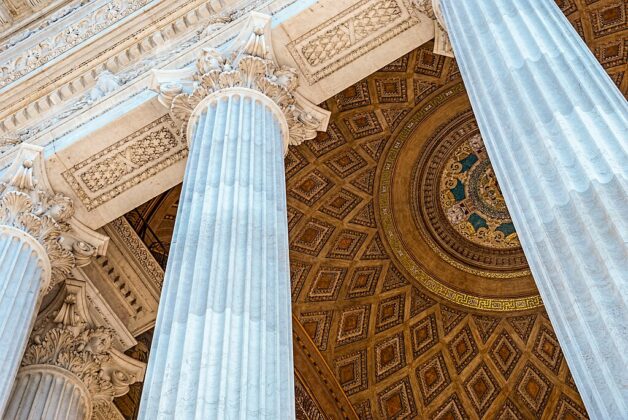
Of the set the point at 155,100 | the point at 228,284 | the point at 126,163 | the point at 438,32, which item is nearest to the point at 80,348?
the point at 126,163

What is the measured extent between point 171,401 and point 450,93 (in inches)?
415

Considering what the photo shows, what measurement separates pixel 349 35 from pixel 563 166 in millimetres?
4493

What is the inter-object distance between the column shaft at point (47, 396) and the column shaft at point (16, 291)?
1085mm

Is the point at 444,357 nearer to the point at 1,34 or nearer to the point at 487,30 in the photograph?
the point at 1,34

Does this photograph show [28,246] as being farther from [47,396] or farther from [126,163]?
[47,396]

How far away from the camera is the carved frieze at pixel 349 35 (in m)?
8.80

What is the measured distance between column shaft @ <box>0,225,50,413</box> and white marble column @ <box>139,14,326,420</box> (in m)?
1.90

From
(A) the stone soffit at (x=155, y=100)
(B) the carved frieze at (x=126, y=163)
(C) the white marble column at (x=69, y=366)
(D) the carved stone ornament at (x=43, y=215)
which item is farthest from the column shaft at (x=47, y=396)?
(B) the carved frieze at (x=126, y=163)

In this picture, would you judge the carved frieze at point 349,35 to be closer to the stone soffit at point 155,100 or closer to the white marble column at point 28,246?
the stone soffit at point 155,100

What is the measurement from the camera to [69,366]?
952 centimetres

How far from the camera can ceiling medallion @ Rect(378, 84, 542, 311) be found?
15438mm

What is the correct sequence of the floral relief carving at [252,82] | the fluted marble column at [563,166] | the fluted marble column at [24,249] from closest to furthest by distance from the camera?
the fluted marble column at [563,166]
the fluted marble column at [24,249]
the floral relief carving at [252,82]

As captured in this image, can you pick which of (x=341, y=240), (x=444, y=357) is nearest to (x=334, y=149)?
(x=341, y=240)

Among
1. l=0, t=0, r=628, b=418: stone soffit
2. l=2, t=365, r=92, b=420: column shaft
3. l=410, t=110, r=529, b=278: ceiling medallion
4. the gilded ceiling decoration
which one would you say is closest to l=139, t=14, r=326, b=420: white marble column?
l=2, t=365, r=92, b=420: column shaft
